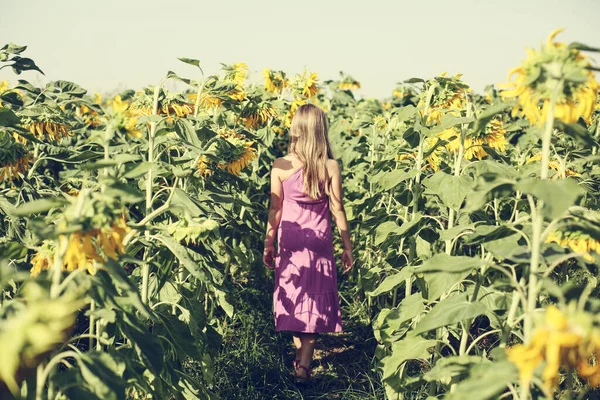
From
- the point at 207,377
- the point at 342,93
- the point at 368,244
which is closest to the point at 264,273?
the point at 368,244

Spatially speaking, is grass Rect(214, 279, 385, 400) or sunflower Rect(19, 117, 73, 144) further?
sunflower Rect(19, 117, 73, 144)

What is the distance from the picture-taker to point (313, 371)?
379 centimetres

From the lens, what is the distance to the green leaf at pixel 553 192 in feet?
4.72

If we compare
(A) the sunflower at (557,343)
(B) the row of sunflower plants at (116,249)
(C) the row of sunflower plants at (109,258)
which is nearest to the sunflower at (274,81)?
(B) the row of sunflower plants at (116,249)

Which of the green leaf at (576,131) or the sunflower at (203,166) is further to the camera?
the sunflower at (203,166)

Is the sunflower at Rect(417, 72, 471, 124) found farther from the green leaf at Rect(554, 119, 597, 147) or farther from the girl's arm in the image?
the green leaf at Rect(554, 119, 597, 147)

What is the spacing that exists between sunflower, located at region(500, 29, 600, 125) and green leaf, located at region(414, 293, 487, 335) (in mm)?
581

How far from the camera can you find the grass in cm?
334

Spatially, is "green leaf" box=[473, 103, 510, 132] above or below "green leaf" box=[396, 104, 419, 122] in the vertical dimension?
below

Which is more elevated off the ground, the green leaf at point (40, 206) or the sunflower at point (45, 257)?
the green leaf at point (40, 206)

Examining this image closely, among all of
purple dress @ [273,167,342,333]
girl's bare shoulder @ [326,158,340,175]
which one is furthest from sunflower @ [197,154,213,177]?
girl's bare shoulder @ [326,158,340,175]

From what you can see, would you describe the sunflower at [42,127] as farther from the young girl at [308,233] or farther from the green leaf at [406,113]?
the green leaf at [406,113]

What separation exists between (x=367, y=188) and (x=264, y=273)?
3.60 ft

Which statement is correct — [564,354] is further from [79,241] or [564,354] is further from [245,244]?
[245,244]
